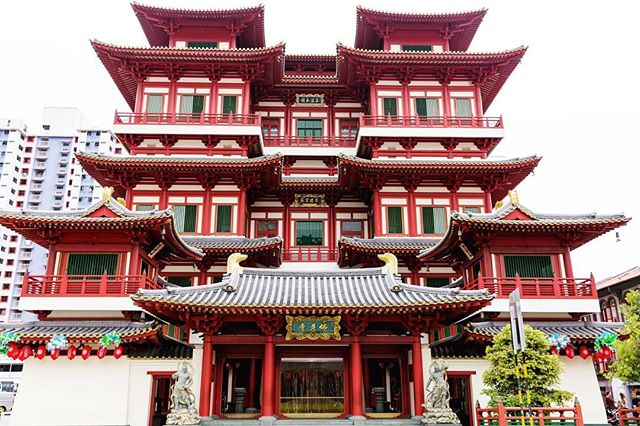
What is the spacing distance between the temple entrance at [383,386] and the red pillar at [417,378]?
2.42m

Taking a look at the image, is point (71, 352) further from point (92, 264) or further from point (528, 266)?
point (528, 266)

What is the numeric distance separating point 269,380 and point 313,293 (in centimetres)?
387

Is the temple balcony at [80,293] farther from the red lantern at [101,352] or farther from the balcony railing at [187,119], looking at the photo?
the balcony railing at [187,119]

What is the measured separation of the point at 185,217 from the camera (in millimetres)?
31984

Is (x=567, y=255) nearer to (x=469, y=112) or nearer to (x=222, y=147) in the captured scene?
(x=469, y=112)

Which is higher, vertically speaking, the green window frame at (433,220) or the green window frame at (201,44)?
the green window frame at (201,44)

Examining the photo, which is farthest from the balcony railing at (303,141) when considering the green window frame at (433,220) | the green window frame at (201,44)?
the green window frame at (433,220)

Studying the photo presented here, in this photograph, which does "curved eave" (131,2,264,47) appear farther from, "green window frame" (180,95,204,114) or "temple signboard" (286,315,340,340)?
"temple signboard" (286,315,340,340)

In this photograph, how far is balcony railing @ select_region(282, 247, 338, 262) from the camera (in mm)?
32919

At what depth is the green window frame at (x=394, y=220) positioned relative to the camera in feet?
106

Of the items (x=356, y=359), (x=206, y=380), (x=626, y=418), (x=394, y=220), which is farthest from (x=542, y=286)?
(x=206, y=380)

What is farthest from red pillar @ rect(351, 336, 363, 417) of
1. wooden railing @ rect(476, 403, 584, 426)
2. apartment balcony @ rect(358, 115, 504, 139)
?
apartment balcony @ rect(358, 115, 504, 139)

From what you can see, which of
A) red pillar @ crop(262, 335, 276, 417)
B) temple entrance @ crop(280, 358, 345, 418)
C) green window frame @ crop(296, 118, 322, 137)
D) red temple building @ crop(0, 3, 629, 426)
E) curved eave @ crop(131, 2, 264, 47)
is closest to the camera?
red pillar @ crop(262, 335, 276, 417)

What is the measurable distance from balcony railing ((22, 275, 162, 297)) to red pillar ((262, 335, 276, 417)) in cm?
793
